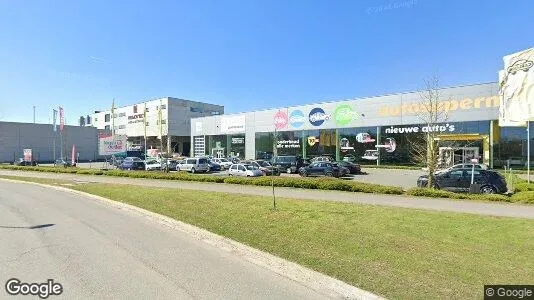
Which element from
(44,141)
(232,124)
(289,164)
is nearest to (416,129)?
(289,164)

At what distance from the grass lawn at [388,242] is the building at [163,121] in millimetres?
75776

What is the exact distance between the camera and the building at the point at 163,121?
293 ft

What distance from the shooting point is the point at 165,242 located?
27.5 feet

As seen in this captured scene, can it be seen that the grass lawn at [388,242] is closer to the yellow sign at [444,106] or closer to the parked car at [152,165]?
the yellow sign at [444,106]

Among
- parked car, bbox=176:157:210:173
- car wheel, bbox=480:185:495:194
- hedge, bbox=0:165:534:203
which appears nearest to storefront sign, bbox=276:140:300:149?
parked car, bbox=176:157:210:173

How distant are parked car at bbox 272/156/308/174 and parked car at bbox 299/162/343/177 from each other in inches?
182

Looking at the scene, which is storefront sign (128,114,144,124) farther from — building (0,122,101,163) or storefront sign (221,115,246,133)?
storefront sign (221,115,246,133)

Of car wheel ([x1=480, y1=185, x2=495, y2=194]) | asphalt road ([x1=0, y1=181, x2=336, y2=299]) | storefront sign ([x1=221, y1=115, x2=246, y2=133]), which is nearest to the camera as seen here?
asphalt road ([x1=0, y1=181, x2=336, y2=299])

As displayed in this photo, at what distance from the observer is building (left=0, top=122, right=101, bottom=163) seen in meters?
71.3

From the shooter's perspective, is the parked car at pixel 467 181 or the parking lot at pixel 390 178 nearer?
the parked car at pixel 467 181

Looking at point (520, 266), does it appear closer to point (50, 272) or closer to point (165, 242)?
point (165, 242)

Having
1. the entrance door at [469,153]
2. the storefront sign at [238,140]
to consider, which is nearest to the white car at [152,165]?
the storefront sign at [238,140]

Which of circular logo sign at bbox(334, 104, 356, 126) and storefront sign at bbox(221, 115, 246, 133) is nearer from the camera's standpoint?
circular logo sign at bbox(334, 104, 356, 126)

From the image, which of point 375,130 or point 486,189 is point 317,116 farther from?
point 486,189
